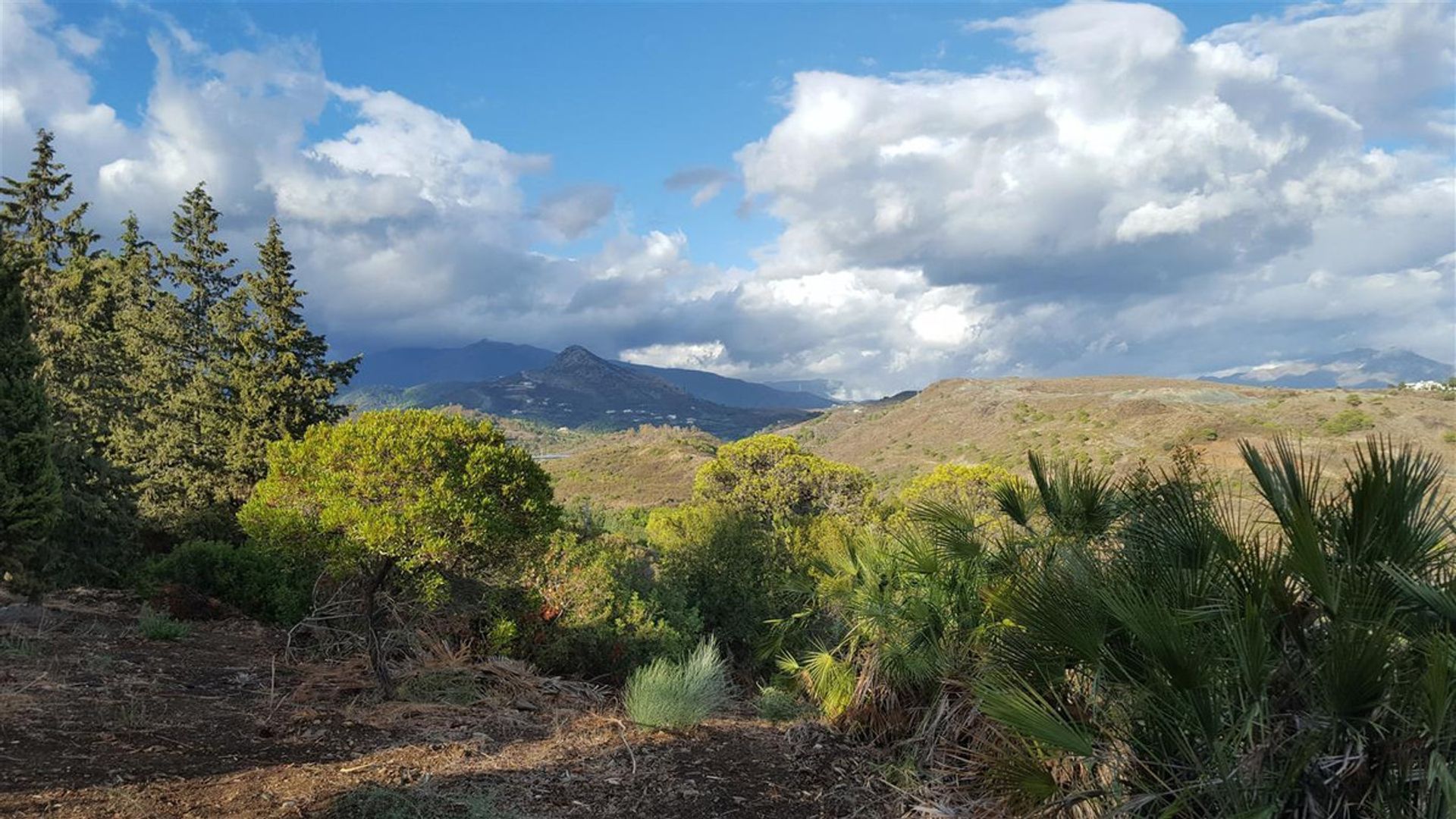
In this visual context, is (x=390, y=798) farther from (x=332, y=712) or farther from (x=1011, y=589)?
(x=1011, y=589)

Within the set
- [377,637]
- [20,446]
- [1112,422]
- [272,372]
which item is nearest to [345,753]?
[377,637]

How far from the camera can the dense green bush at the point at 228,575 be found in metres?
16.2

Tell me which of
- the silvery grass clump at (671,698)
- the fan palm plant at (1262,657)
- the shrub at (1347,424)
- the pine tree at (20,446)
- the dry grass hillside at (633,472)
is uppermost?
the pine tree at (20,446)

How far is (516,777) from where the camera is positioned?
604cm

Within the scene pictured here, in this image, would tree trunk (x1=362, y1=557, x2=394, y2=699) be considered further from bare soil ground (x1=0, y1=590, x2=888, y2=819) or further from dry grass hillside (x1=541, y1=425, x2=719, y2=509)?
dry grass hillside (x1=541, y1=425, x2=719, y2=509)

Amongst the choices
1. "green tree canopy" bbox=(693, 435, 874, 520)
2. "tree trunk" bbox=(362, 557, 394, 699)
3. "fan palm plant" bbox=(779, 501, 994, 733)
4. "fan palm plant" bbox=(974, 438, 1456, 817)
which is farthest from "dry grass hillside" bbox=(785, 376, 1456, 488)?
"fan palm plant" bbox=(974, 438, 1456, 817)

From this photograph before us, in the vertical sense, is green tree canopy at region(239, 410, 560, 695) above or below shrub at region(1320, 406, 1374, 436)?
above

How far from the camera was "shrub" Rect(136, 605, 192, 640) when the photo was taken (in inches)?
441

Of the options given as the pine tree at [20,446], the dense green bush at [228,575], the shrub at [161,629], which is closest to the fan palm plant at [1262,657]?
the shrub at [161,629]

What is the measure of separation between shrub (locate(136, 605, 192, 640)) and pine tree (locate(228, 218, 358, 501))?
13051 mm

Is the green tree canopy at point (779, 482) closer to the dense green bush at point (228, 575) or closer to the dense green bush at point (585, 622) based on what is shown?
the dense green bush at point (585, 622)

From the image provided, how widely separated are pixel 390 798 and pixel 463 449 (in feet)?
13.2

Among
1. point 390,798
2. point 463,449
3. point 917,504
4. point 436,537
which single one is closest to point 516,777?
point 390,798

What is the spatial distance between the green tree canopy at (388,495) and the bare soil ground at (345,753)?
5.32ft
